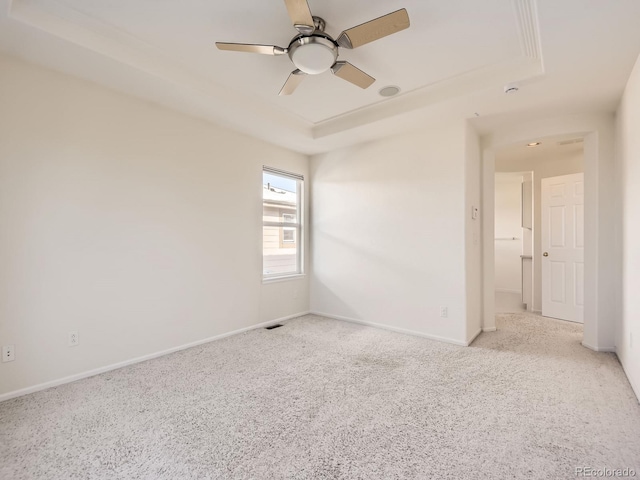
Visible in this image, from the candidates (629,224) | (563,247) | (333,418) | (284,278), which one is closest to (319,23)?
(333,418)

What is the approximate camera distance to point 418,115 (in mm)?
3207

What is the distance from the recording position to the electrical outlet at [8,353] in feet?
7.24

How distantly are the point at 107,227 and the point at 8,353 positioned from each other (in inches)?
43.7

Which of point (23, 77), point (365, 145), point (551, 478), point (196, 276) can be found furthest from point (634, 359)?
point (23, 77)

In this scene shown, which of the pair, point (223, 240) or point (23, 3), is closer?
point (23, 3)

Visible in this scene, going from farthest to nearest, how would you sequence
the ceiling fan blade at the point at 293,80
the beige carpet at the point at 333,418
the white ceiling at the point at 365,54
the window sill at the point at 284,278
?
the window sill at the point at 284,278 < the ceiling fan blade at the point at 293,80 < the white ceiling at the point at 365,54 < the beige carpet at the point at 333,418

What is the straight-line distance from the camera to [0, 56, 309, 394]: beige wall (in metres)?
2.28

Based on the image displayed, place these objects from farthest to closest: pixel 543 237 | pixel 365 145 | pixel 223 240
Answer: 1. pixel 543 237
2. pixel 365 145
3. pixel 223 240

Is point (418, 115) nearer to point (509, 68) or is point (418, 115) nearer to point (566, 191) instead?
point (509, 68)

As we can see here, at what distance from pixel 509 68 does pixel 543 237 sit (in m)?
3.01

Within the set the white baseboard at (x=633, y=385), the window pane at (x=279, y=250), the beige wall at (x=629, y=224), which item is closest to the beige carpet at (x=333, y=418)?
the white baseboard at (x=633, y=385)

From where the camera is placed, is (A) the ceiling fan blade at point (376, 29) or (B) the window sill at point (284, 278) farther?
(B) the window sill at point (284, 278)

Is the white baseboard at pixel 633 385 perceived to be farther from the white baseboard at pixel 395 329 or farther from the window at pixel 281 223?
the window at pixel 281 223

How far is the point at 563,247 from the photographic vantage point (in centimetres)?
436
